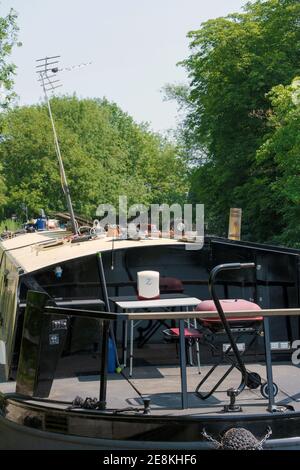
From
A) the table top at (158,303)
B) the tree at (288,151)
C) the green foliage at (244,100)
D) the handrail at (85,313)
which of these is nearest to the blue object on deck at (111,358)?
the table top at (158,303)

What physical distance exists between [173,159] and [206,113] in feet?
86.2

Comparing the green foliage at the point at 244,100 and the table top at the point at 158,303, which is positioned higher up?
the green foliage at the point at 244,100

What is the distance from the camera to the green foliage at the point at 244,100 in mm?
30359

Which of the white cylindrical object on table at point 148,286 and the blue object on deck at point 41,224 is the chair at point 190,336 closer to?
the white cylindrical object on table at point 148,286

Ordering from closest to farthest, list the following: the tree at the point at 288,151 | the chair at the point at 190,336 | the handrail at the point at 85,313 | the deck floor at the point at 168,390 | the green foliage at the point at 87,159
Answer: the handrail at the point at 85,313, the deck floor at the point at 168,390, the chair at the point at 190,336, the tree at the point at 288,151, the green foliage at the point at 87,159

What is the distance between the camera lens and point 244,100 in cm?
3127

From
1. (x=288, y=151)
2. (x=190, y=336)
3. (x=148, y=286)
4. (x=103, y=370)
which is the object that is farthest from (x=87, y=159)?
(x=103, y=370)

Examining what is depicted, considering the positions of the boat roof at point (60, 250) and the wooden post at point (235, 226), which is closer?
the boat roof at point (60, 250)

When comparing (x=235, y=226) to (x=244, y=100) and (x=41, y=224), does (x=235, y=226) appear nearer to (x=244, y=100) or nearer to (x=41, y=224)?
(x=41, y=224)

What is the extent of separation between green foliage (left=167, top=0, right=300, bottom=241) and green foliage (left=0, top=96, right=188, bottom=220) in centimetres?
1565

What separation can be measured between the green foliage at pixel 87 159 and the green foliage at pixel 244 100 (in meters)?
15.6

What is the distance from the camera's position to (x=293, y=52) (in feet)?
100

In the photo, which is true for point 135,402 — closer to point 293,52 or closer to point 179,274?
point 179,274

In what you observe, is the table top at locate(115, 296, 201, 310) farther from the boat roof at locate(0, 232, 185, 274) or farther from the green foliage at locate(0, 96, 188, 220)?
the green foliage at locate(0, 96, 188, 220)
